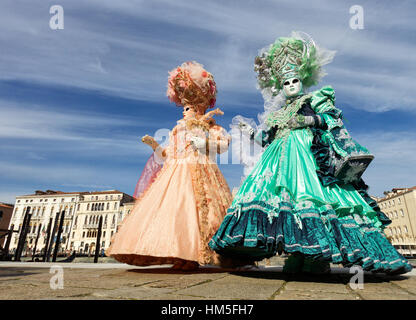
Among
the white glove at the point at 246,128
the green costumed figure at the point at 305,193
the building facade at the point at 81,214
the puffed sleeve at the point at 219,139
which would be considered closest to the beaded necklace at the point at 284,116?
the green costumed figure at the point at 305,193

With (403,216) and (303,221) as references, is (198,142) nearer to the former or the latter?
(303,221)

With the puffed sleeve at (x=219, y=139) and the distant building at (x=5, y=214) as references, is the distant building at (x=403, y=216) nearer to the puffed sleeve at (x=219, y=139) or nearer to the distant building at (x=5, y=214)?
the puffed sleeve at (x=219, y=139)

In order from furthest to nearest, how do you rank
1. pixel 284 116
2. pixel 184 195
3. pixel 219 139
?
pixel 219 139 → pixel 284 116 → pixel 184 195

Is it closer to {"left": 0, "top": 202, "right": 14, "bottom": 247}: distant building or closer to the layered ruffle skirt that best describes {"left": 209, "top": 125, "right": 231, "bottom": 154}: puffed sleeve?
the layered ruffle skirt

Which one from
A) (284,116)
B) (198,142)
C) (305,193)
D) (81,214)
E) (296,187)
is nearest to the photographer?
(305,193)

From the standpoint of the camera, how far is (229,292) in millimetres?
1598

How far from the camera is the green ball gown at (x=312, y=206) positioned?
2.29 metres

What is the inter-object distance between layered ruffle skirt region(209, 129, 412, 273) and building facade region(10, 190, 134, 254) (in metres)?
47.8

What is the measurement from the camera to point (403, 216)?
3856 cm

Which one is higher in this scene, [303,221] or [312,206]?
[312,206]

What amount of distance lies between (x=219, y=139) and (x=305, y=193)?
5.97 ft

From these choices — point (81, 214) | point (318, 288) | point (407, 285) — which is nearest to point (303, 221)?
point (318, 288)
